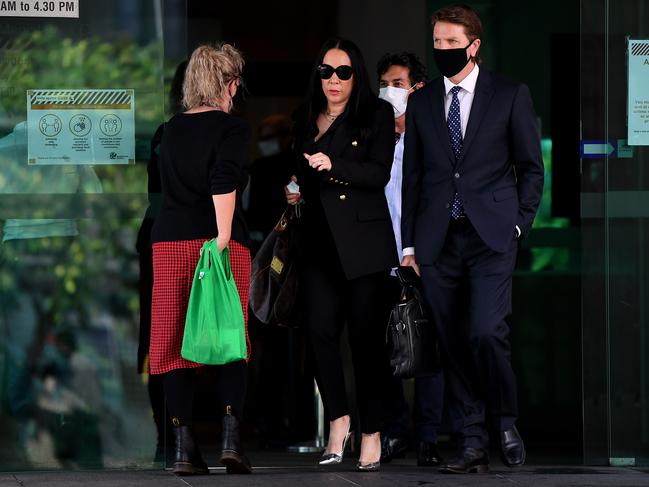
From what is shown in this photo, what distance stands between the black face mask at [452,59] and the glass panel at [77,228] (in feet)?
4.84

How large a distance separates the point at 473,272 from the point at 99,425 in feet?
7.06

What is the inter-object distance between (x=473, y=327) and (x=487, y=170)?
0.71 meters

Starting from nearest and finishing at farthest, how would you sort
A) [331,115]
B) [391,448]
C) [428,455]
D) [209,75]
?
[209,75] < [331,115] < [428,455] < [391,448]

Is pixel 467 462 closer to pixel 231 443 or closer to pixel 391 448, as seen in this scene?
pixel 391 448

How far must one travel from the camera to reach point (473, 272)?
23.4ft

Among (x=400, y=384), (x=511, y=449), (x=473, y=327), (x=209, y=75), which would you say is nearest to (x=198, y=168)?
(x=209, y=75)

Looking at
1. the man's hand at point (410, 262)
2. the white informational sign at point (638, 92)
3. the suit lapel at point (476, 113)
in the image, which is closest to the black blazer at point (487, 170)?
the suit lapel at point (476, 113)

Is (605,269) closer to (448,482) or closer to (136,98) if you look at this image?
(448,482)

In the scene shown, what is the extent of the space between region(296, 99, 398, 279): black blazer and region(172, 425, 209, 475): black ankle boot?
3.41 ft

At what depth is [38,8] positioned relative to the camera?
311 inches

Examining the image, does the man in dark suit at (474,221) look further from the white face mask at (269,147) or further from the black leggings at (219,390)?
the white face mask at (269,147)

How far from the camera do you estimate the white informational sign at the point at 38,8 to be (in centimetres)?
789

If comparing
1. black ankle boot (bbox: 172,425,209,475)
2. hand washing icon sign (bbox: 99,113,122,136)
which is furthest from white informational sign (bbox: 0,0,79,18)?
black ankle boot (bbox: 172,425,209,475)

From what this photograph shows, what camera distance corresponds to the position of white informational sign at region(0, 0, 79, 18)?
25.9ft
